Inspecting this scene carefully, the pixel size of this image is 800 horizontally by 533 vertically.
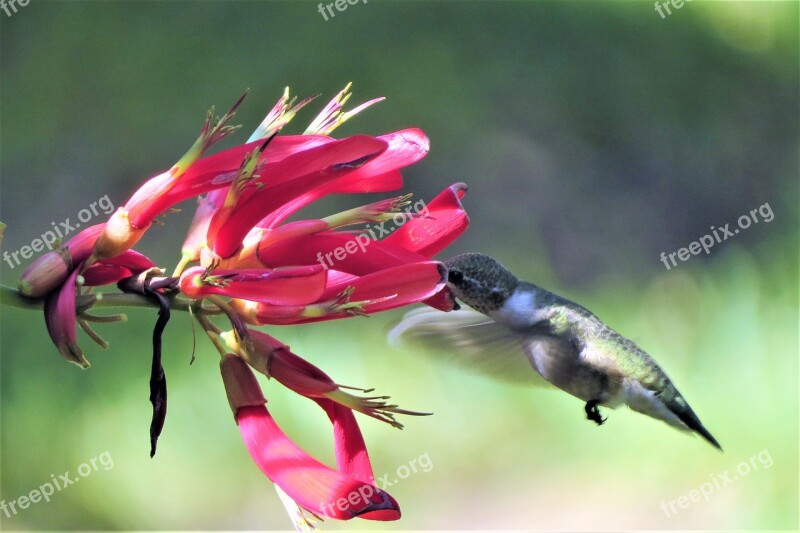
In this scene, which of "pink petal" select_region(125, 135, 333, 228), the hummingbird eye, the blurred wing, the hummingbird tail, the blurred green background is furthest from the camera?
the blurred green background

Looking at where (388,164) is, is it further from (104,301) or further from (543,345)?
(543,345)

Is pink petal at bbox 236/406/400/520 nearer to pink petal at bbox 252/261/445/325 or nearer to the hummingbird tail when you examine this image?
pink petal at bbox 252/261/445/325

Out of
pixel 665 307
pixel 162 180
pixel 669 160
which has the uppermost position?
pixel 162 180

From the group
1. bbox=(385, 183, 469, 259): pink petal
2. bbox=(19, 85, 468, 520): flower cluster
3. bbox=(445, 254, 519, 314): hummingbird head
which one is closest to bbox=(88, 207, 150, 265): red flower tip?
bbox=(19, 85, 468, 520): flower cluster

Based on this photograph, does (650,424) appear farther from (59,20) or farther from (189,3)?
(59,20)

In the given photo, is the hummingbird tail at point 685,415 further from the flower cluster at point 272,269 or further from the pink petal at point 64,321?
the pink petal at point 64,321

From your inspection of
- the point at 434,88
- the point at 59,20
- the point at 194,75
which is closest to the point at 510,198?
the point at 434,88

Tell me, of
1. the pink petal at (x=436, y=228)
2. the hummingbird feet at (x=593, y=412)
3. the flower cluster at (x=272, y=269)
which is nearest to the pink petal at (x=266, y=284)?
the flower cluster at (x=272, y=269)
